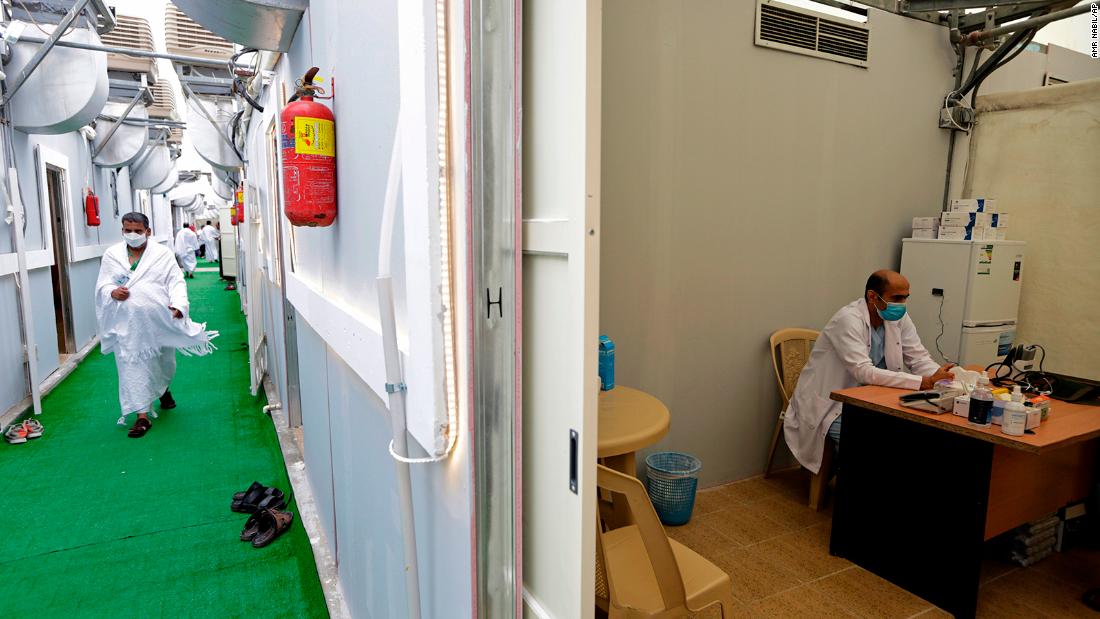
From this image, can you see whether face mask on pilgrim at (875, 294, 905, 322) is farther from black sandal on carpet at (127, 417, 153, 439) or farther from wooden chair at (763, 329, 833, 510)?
black sandal on carpet at (127, 417, 153, 439)

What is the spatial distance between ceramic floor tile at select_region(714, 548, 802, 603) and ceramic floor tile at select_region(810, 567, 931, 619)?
Result: 0.14m

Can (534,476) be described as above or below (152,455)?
above

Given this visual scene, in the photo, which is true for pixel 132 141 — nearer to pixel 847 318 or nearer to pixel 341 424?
pixel 341 424

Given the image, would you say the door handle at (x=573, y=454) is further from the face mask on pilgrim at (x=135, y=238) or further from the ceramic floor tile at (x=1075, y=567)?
the face mask on pilgrim at (x=135, y=238)

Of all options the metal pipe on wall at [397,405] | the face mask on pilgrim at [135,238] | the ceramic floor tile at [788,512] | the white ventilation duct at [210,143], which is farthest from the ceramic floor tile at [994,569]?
the white ventilation duct at [210,143]

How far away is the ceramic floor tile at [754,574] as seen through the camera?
8.45 ft

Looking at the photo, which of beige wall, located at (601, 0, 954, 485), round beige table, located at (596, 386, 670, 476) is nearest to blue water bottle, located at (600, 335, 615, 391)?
round beige table, located at (596, 386, 670, 476)

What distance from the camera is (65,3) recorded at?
4441 mm

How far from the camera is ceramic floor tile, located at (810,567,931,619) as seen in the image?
96.9 inches

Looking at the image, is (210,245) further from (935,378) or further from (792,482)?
(935,378)

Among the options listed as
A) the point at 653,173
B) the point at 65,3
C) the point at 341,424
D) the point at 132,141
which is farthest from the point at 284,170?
the point at 132,141

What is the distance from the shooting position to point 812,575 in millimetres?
2701

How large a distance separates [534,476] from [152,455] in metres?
4.41

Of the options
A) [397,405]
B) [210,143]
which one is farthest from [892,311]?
[210,143]
